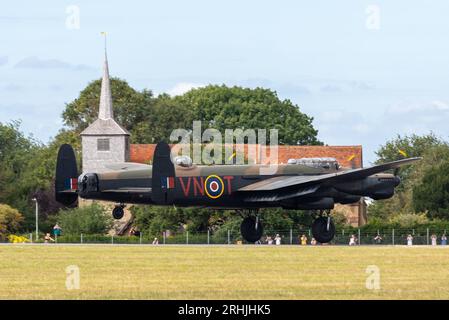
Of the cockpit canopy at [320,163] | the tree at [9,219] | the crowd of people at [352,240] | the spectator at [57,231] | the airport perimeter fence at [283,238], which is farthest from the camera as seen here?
the tree at [9,219]

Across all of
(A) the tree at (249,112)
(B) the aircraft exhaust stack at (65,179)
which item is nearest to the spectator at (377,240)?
(B) the aircraft exhaust stack at (65,179)

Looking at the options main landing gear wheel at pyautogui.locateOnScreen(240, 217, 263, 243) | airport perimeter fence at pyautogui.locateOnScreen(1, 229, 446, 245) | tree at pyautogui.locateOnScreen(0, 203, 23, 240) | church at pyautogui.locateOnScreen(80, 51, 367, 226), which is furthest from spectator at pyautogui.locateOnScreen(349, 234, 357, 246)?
church at pyautogui.locateOnScreen(80, 51, 367, 226)

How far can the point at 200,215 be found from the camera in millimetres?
76938

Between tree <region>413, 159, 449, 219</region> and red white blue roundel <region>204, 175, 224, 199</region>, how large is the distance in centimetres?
4306

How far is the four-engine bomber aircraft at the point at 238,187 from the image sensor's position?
5378cm

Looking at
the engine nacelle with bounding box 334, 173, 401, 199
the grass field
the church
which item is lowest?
the grass field

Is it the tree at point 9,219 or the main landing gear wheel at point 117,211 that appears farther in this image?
the tree at point 9,219

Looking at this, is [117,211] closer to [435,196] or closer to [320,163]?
[320,163]

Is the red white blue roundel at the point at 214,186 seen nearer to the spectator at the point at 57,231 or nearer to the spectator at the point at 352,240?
the spectator at the point at 352,240

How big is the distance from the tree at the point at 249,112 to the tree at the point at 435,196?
103 ft

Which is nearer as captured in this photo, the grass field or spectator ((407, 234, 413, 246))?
the grass field

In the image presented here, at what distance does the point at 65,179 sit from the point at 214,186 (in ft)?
22.1

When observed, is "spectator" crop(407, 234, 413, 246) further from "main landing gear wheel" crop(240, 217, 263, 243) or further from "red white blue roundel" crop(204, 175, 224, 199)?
"red white blue roundel" crop(204, 175, 224, 199)

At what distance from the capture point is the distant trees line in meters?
96.9
